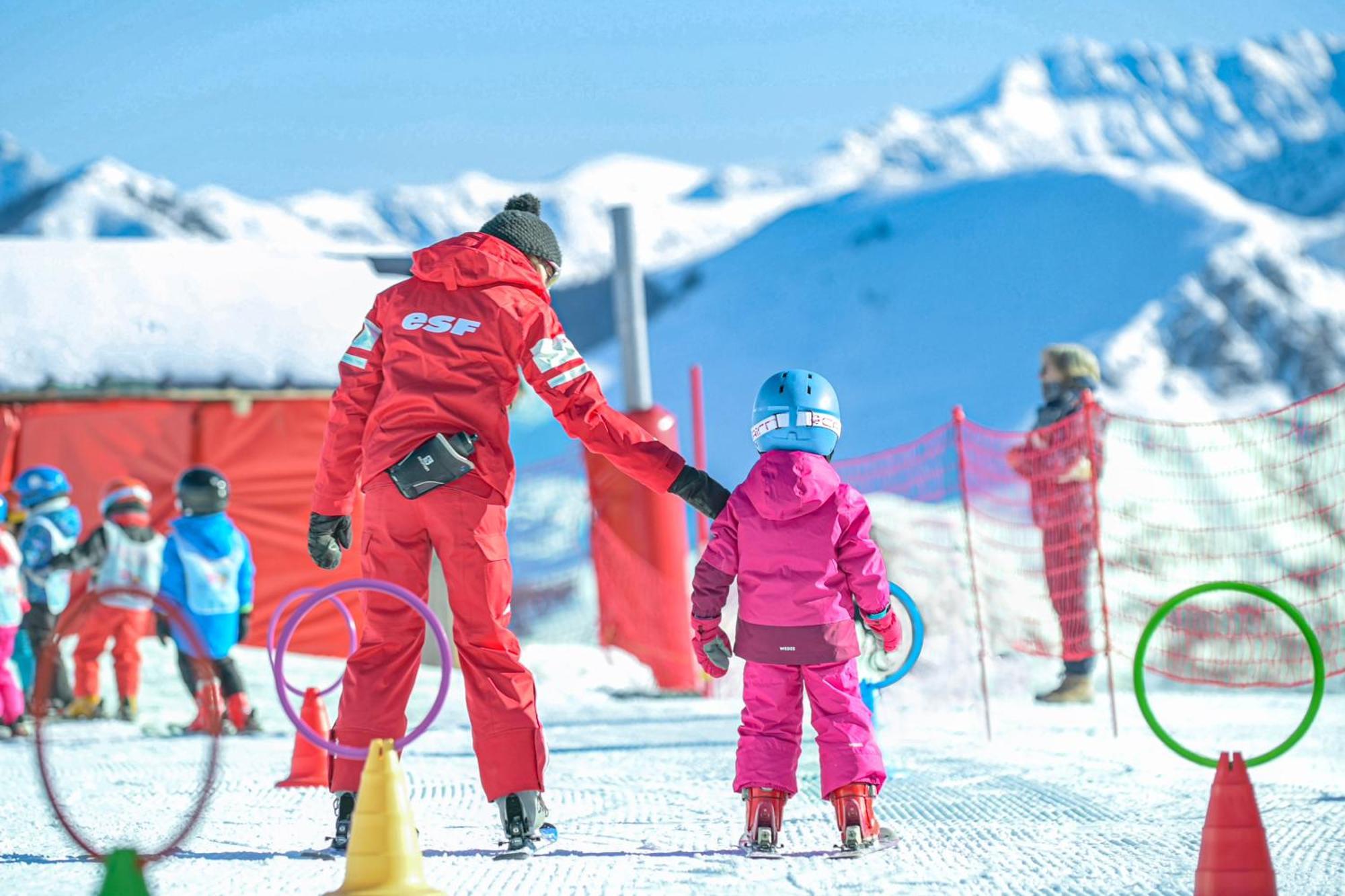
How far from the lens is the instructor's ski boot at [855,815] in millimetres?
3477

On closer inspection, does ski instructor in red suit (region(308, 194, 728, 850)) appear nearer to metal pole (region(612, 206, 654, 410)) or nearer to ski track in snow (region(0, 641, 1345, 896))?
ski track in snow (region(0, 641, 1345, 896))

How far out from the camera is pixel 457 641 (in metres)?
3.53

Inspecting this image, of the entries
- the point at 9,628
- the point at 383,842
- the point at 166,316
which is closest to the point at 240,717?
the point at 9,628

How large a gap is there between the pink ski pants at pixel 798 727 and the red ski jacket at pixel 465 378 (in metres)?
0.60

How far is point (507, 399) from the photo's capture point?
3707 millimetres

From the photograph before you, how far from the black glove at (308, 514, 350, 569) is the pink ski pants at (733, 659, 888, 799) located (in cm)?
Result: 115

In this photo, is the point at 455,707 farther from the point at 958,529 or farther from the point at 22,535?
the point at 958,529

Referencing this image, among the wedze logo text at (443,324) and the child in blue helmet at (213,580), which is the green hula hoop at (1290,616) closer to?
the wedze logo text at (443,324)

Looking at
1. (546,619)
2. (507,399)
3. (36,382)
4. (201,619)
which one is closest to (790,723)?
(507,399)

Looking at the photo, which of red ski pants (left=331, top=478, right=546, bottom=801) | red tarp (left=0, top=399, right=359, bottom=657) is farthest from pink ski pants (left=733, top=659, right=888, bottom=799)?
red tarp (left=0, top=399, right=359, bottom=657)

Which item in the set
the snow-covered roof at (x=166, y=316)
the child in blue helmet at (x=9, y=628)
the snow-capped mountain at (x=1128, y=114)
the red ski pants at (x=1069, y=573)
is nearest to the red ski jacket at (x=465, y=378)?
the child in blue helmet at (x=9, y=628)

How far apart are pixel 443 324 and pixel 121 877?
1.56 m

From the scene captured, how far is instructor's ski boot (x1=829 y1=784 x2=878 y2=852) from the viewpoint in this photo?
11.4ft

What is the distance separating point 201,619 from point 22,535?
5.21ft
